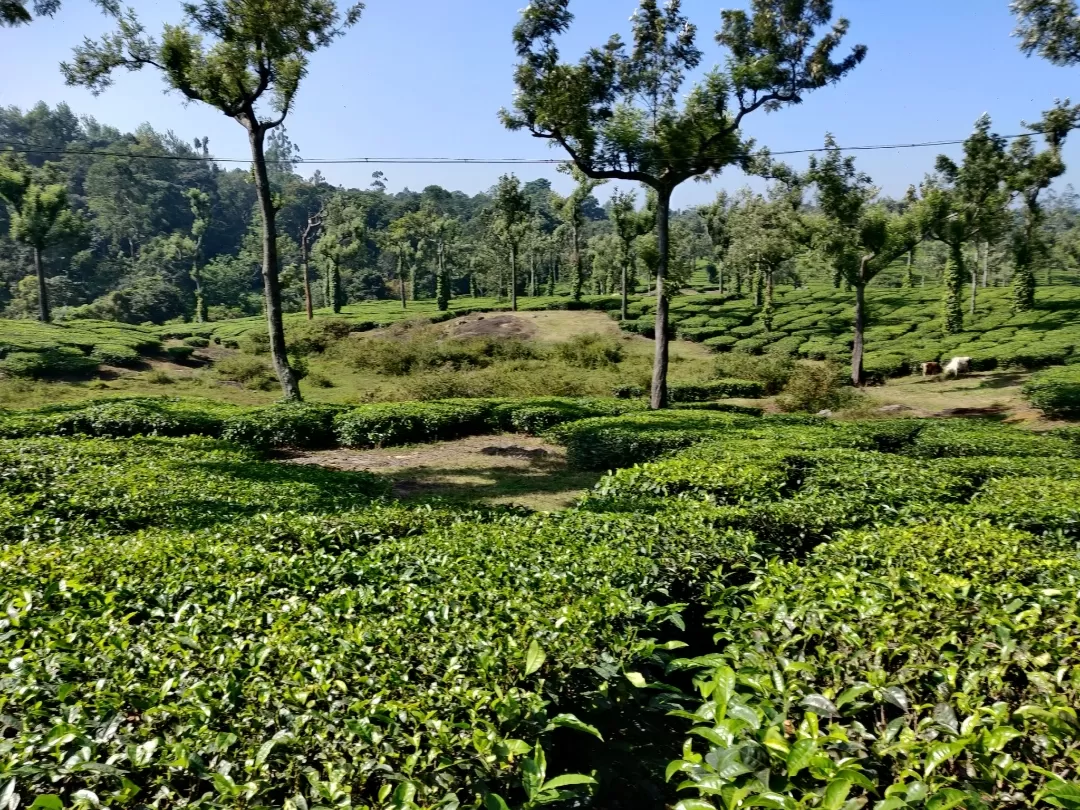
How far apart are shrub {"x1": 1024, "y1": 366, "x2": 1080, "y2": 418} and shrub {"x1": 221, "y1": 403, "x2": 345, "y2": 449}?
1727 centimetres

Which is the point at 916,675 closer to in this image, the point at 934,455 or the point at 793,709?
the point at 793,709

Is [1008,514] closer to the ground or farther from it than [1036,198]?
closer to the ground

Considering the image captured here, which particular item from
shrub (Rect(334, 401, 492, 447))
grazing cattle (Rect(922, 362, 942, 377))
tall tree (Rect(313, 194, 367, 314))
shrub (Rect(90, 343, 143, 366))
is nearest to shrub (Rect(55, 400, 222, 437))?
shrub (Rect(334, 401, 492, 447))

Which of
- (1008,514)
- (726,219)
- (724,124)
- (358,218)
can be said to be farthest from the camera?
(358,218)

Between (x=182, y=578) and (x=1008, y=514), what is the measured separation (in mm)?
6240

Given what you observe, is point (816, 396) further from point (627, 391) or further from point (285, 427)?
point (285, 427)

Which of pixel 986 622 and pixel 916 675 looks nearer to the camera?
pixel 916 675

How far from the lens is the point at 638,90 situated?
55.0 feet

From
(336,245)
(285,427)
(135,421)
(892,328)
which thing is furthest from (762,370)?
(336,245)

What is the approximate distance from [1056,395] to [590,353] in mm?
16513

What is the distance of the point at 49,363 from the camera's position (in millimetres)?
23609

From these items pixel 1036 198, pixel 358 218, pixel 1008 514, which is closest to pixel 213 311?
pixel 358 218

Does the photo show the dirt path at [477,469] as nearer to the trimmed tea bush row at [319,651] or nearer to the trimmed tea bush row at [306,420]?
the trimmed tea bush row at [306,420]

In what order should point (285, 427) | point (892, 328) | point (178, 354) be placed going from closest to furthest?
point (285, 427)
point (178, 354)
point (892, 328)
